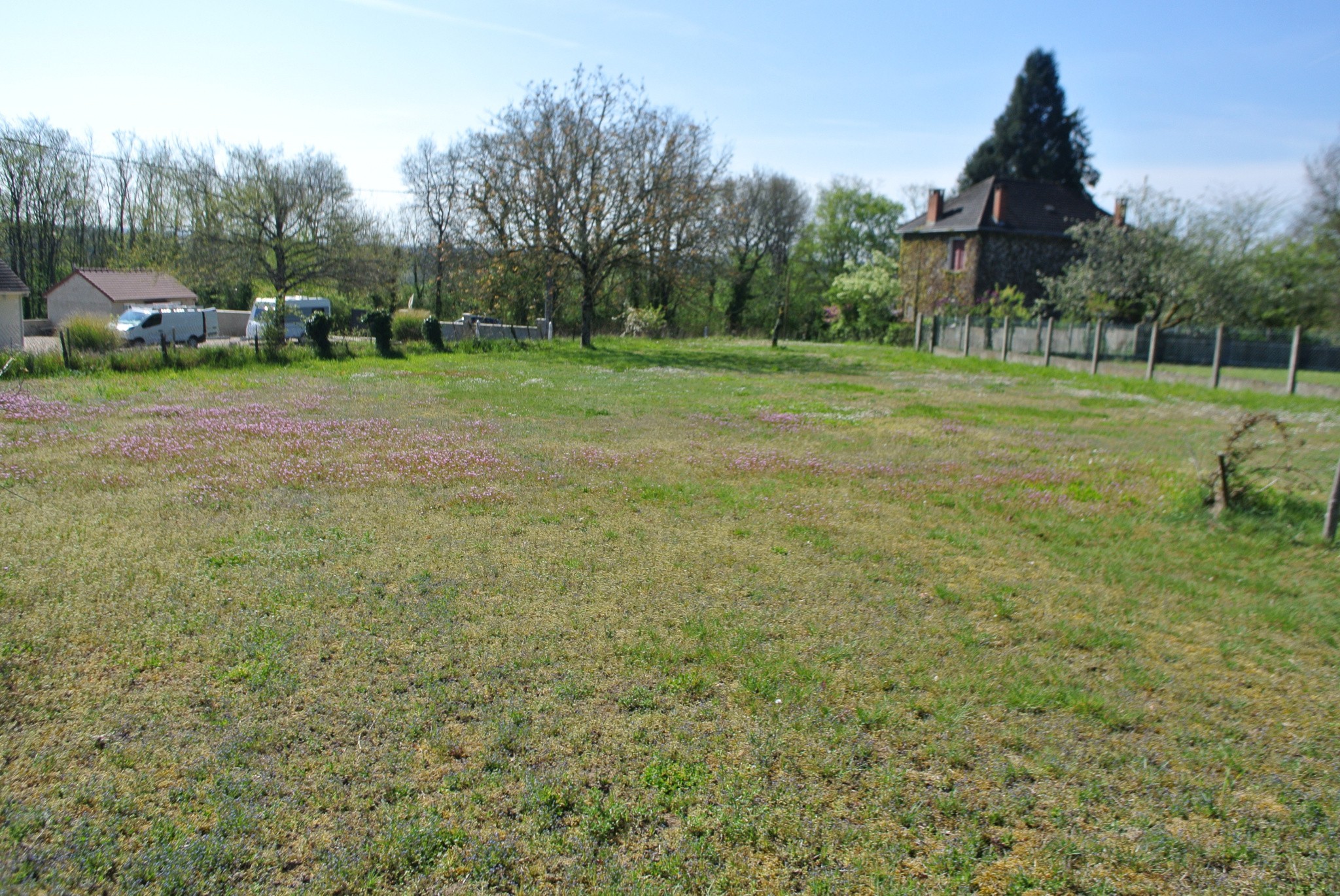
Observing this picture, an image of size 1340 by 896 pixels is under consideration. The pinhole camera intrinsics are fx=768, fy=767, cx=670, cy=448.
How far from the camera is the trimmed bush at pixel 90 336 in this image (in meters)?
21.1

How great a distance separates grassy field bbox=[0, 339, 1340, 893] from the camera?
10.3 feet

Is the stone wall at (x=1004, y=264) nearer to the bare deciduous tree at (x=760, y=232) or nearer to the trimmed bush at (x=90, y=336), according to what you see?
the bare deciduous tree at (x=760, y=232)

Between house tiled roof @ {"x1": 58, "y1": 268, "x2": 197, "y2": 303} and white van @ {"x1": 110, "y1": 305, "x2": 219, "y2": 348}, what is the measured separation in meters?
11.1

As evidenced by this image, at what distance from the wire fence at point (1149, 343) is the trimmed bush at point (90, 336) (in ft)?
96.4

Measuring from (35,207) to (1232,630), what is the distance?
59.7m

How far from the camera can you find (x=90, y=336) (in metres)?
21.4

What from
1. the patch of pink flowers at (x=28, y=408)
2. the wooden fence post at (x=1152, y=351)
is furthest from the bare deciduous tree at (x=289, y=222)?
the wooden fence post at (x=1152, y=351)

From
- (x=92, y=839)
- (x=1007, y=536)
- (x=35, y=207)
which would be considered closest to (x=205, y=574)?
(x=92, y=839)

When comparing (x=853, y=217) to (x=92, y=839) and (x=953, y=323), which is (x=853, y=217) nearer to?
(x=953, y=323)

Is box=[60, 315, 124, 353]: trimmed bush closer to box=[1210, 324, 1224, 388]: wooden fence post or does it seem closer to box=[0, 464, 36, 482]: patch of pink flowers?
box=[0, 464, 36, 482]: patch of pink flowers

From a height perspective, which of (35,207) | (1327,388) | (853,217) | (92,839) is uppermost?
(853,217)

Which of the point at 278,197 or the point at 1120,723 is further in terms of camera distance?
the point at 278,197

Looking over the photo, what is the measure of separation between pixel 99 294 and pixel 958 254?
155 feet

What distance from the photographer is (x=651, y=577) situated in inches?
239
